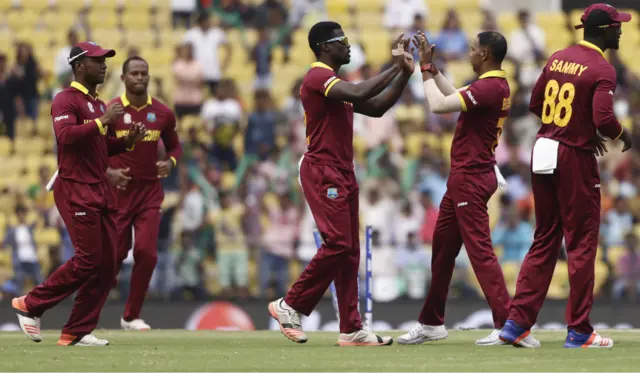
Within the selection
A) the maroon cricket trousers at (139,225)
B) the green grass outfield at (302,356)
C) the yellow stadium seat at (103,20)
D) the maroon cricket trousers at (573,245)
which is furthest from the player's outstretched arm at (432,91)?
the yellow stadium seat at (103,20)

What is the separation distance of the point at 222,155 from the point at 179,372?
10.3 m

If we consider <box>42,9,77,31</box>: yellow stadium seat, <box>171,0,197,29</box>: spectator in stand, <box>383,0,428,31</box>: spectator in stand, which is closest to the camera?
<box>383,0,428,31</box>: spectator in stand

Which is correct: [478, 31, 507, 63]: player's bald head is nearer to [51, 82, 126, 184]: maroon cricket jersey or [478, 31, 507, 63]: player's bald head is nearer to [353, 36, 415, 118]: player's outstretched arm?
[353, 36, 415, 118]: player's outstretched arm

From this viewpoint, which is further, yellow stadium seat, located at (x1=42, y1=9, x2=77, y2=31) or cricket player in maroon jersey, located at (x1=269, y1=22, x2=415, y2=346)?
yellow stadium seat, located at (x1=42, y1=9, x2=77, y2=31)

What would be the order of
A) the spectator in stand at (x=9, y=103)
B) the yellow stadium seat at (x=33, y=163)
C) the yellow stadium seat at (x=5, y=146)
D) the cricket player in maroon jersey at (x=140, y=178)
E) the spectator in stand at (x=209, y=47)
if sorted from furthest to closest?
the spectator in stand at (x=209, y=47), the spectator in stand at (x=9, y=103), the yellow stadium seat at (x=5, y=146), the yellow stadium seat at (x=33, y=163), the cricket player in maroon jersey at (x=140, y=178)

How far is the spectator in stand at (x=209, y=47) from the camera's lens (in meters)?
20.0

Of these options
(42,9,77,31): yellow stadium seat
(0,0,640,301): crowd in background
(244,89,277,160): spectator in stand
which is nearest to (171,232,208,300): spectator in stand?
(0,0,640,301): crowd in background

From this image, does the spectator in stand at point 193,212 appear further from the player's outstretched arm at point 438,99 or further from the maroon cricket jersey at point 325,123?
the player's outstretched arm at point 438,99

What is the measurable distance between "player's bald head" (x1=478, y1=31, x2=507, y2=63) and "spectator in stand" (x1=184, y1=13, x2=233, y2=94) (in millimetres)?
10182

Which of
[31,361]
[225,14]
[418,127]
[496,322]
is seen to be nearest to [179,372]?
[31,361]

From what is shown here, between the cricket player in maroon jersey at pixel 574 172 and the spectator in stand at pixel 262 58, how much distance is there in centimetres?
1058

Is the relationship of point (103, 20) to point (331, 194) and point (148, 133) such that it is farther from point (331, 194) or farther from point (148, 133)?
point (331, 194)

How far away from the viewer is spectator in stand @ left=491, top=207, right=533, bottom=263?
50.6ft

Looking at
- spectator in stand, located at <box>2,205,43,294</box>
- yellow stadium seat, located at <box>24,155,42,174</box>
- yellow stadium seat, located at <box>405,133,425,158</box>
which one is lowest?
spectator in stand, located at <box>2,205,43,294</box>
